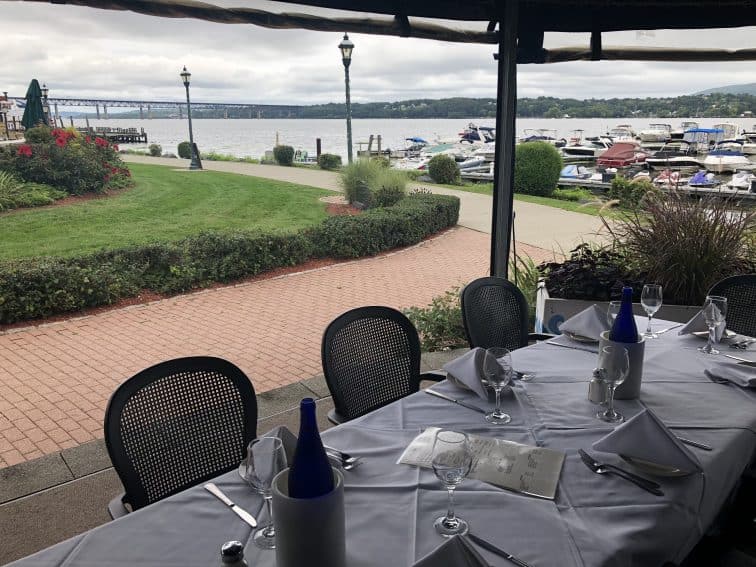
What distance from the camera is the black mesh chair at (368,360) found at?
2.19 metres

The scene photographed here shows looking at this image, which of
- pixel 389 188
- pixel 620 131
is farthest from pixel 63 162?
pixel 620 131

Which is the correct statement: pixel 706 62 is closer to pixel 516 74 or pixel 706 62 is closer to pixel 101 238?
pixel 516 74

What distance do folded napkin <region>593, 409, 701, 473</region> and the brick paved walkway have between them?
114 inches

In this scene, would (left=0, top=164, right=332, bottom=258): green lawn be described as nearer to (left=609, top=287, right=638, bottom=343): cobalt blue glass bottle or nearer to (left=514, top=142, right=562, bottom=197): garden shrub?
(left=514, top=142, right=562, bottom=197): garden shrub

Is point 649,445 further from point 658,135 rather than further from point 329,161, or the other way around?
point 658,135

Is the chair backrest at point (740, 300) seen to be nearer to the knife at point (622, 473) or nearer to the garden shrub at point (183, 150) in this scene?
the knife at point (622, 473)

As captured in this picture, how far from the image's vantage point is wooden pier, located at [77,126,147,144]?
46.4ft

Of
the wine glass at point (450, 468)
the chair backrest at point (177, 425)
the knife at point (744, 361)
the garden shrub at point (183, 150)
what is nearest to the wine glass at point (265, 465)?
the wine glass at point (450, 468)

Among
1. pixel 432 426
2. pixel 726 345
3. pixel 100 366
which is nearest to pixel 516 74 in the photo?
pixel 726 345

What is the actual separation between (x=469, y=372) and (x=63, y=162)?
1254 cm

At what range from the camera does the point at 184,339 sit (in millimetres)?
5082

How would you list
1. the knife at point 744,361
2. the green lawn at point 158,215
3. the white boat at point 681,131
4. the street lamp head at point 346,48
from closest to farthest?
the knife at point 744,361
the green lawn at point 158,215
the street lamp head at point 346,48
the white boat at point 681,131

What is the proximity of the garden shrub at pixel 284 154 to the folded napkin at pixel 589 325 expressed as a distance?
20.3 meters

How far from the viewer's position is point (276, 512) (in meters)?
1.02
